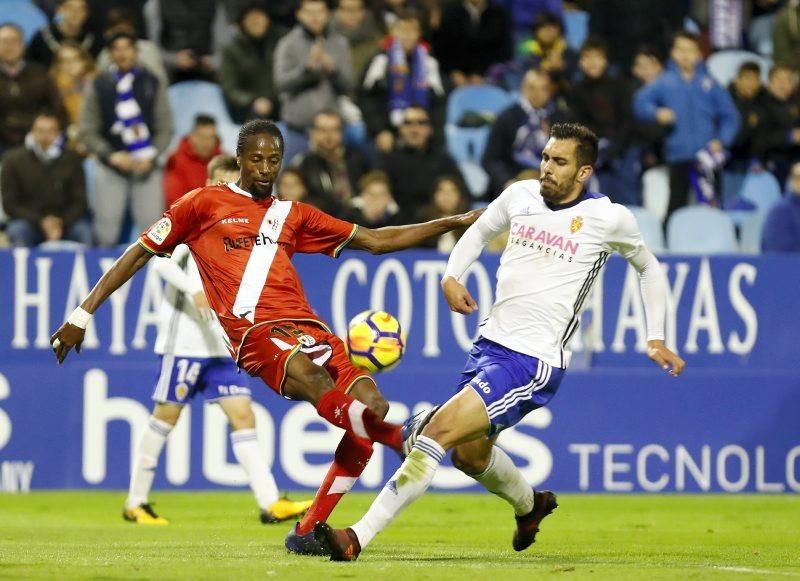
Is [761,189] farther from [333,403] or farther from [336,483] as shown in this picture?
[333,403]

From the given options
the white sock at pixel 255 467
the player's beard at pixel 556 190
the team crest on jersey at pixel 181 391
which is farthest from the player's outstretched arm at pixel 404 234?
the team crest on jersey at pixel 181 391

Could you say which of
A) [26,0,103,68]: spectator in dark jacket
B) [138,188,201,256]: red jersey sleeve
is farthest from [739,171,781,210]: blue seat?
[138,188,201,256]: red jersey sleeve

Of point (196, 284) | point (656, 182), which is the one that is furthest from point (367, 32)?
point (196, 284)

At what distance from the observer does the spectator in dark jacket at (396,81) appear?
14.9 metres

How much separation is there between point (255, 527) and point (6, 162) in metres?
5.38

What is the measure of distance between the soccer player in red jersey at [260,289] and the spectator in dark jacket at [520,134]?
274 inches

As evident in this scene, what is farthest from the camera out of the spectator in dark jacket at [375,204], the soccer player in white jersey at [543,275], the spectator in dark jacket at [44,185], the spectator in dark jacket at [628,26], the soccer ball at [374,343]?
the spectator in dark jacket at [628,26]

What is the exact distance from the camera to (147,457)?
33.1 feet

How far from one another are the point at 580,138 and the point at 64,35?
9198 mm

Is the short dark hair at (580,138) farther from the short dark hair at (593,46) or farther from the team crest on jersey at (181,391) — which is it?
the short dark hair at (593,46)

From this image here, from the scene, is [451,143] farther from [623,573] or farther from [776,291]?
[623,573]

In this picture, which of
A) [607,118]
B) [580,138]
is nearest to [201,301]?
[580,138]

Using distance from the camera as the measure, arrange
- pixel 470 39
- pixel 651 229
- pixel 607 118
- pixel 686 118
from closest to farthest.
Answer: pixel 651 229 < pixel 607 118 < pixel 686 118 < pixel 470 39

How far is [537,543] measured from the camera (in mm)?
8734
